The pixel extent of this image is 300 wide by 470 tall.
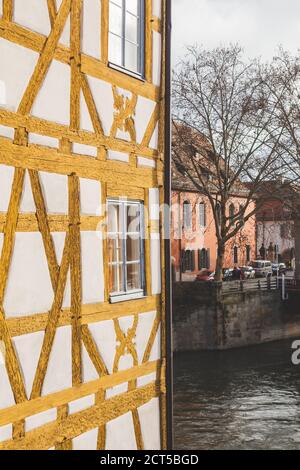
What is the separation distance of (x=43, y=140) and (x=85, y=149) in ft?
2.32

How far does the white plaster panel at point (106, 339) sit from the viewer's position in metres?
7.51

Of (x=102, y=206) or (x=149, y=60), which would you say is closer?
(x=102, y=206)

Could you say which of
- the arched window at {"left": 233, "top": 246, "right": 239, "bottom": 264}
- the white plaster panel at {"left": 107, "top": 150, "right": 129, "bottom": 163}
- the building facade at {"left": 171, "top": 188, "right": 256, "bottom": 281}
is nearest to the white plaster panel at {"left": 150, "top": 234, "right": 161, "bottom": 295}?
the white plaster panel at {"left": 107, "top": 150, "right": 129, "bottom": 163}

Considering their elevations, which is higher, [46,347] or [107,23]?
[107,23]

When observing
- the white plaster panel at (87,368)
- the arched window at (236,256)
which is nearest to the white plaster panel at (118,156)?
the white plaster panel at (87,368)

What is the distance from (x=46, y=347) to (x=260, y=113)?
2909cm

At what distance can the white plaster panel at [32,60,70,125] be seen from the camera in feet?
22.1

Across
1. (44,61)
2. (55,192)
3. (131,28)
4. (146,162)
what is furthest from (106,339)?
(131,28)

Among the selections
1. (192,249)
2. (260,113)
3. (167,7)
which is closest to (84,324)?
(167,7)

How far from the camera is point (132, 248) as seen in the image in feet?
27.8

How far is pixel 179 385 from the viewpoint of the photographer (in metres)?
24.2

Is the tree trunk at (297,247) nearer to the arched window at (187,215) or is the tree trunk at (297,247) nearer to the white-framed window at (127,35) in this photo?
the arched window at (187,215)

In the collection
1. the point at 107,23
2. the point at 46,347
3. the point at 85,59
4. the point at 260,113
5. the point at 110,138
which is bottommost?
the point at 46,347
